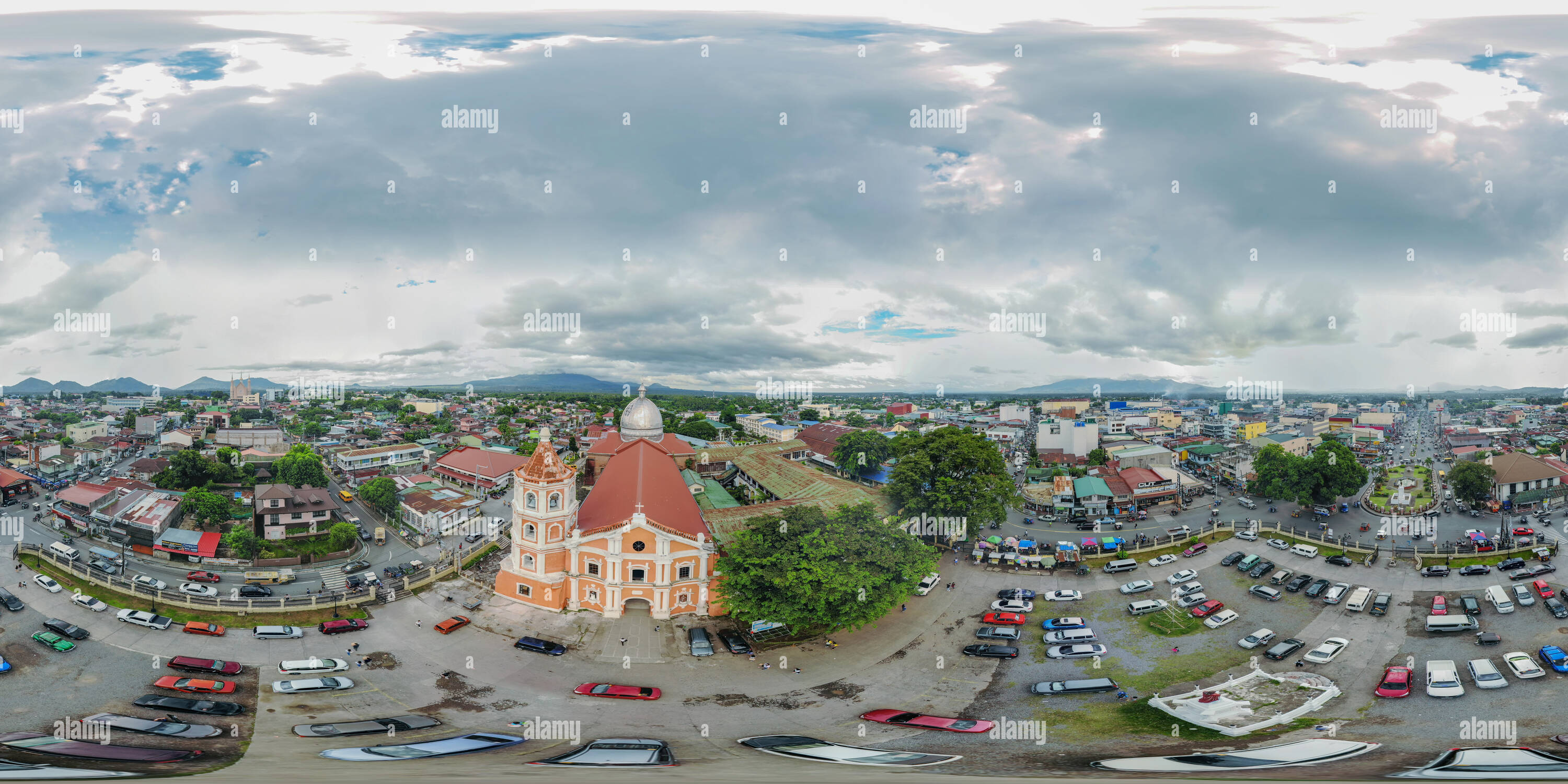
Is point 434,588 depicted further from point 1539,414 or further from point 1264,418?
point 1539,414

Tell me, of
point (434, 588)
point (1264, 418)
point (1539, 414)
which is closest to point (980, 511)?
point (434, 588)

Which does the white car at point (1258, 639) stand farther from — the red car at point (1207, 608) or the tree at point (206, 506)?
the tree at point (206, 506)

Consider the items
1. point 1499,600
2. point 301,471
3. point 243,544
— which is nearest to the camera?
point 1499,600

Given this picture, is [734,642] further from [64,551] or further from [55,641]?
[64,551]

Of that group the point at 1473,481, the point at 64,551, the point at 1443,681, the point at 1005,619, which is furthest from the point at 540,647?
the point at 1473,481

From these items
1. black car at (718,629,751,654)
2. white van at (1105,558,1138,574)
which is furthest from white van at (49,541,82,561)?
white van at (1105,558,1138,574)

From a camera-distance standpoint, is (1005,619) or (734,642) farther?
(1005,619)

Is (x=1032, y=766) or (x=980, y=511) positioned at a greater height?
(x=980, y=511)
